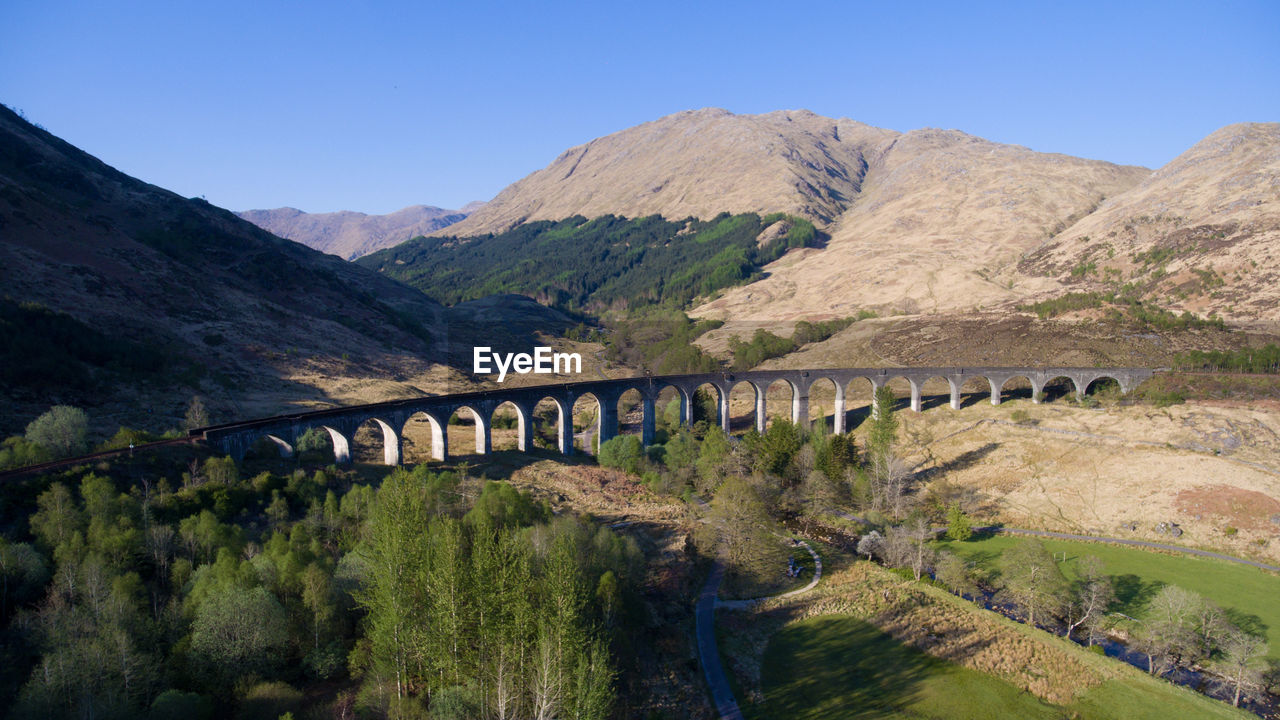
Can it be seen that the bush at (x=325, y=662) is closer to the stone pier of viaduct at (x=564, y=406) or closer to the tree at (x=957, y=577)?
the stone pier of viaduct at (x=564, y=406)

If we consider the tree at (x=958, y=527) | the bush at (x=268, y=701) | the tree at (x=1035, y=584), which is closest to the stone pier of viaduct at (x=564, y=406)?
the bush at (x=268, y=701)

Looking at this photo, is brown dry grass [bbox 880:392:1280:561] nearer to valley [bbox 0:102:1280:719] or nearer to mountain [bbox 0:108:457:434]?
valley [bbox 0:102:1280:719]

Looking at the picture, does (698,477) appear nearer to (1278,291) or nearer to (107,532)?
(107,532)

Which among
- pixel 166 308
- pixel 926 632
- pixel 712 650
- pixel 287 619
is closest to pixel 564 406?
pixel 712 650

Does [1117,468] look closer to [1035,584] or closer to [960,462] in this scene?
[960,462]

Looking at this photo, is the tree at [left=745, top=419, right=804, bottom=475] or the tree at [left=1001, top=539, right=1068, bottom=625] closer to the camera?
the tree at [left=1001, top=539, right=1068, bottom=625]

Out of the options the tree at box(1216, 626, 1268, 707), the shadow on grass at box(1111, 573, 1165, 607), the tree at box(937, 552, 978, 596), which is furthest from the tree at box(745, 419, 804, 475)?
the tree at box(1216, 626, 1268, 707)

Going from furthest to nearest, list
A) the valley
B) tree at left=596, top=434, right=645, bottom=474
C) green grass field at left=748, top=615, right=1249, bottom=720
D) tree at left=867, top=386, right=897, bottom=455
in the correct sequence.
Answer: tree at left=596, top=434, right=645, bottom=474 < tree at left=867, top=386, right=897, bottom=455 < green grass field at left=748, top=615, right=1249, bottom=720 < the valley

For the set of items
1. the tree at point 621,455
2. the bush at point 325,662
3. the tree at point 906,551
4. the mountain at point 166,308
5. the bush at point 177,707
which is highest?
the mountain at point 166,308
